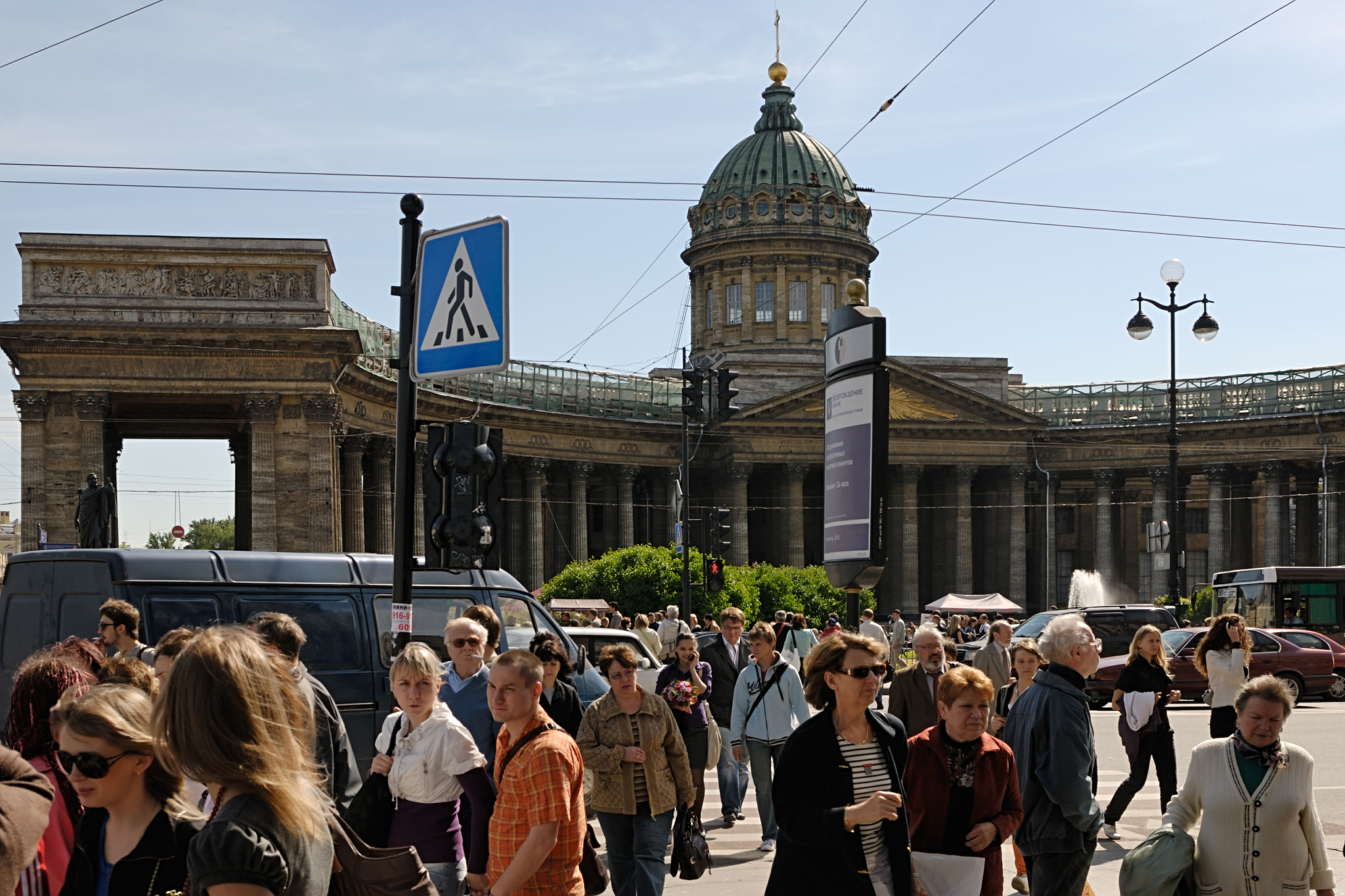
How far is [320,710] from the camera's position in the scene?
7.45 m

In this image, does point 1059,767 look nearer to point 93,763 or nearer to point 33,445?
point 93,763

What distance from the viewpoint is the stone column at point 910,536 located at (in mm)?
68250

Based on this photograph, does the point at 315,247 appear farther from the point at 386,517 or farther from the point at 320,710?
the point at 320,710

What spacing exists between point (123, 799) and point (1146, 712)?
10.8 metres

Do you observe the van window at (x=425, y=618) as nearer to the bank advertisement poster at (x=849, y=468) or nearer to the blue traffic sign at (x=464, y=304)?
the blue traffic sign at (x=464, y=304)

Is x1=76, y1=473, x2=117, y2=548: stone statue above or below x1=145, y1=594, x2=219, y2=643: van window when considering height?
above

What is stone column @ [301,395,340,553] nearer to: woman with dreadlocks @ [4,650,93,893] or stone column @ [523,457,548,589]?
stone column @ [523,457,548,589]

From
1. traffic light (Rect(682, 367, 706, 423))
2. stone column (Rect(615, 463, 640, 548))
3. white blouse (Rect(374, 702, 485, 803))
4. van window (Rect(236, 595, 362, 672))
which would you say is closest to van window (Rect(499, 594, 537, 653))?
van window (Rect(236, 595, 362, 672))

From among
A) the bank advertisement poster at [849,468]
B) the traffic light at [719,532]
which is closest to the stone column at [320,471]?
the traffic light at [719,532]

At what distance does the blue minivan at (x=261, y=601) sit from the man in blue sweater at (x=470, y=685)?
15.6ft

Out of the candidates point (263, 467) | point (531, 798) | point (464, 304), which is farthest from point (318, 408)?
point (531, 798)

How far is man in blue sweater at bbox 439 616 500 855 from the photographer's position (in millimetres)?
8469

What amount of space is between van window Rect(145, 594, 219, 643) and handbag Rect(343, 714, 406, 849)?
6.55m

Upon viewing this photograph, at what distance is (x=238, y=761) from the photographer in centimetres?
373
